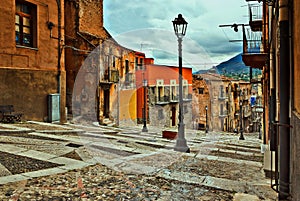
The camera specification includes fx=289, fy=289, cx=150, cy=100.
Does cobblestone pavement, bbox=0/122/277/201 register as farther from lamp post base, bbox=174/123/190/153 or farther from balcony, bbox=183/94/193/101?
balcony, bbox=183/94/193/101

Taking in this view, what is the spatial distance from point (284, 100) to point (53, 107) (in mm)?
11121

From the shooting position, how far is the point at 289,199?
10.0ft

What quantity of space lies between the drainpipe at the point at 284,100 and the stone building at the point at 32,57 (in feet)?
33.1

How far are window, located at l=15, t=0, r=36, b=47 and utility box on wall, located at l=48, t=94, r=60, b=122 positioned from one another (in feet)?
7.74

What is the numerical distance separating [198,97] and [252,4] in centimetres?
2092

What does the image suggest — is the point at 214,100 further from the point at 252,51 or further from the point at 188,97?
the point at 252,51

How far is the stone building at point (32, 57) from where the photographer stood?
35.0ft

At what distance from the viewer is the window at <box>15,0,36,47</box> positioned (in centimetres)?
1132

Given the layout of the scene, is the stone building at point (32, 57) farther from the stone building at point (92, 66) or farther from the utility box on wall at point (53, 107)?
the stone building at point (92, 66)

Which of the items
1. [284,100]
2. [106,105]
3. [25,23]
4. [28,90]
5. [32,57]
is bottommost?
[106,105]

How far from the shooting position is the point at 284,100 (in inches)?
126

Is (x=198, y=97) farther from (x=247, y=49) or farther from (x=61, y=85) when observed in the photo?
(x=247, y=49)

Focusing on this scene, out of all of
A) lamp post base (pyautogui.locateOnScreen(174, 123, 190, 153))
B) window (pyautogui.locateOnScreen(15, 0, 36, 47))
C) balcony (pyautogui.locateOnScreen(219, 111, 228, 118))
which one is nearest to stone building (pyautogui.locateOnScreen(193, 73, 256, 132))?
balcony (pyautogui.locateOnScreen(219, 111, 228, 118))

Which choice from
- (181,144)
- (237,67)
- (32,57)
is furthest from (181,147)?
(237,67)
